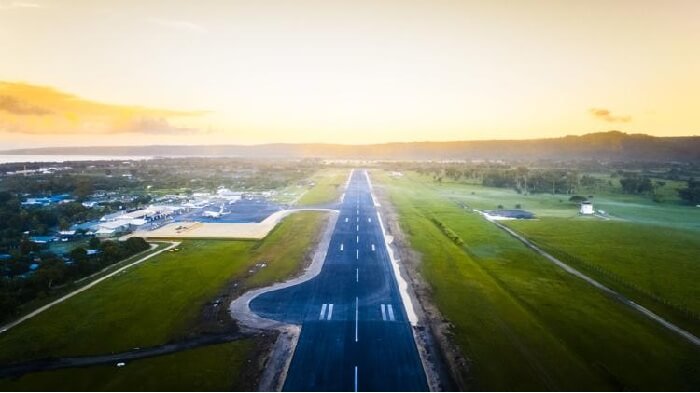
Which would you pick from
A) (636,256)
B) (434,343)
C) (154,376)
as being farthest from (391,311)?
(636,256)

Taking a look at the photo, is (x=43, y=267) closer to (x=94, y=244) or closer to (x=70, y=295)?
(x=70, y=295)

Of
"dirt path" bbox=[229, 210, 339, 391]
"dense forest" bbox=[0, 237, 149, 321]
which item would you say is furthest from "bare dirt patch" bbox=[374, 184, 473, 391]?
"dense forest" bbox=[0, 237, 149, 321]

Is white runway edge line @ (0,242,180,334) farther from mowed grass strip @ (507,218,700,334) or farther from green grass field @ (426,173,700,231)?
green grass field @ (426,173,700,231)

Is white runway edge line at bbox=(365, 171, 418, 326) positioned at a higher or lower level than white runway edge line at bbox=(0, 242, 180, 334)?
higher

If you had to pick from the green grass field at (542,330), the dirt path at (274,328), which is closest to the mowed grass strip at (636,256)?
the green grass field at (542,330)

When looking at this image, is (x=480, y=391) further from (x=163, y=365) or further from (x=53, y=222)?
(x=53, y=222)

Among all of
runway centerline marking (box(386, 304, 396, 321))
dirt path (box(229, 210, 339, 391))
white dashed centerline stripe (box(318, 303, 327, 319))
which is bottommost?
dirt path (box(229, 210, 339, 391))
